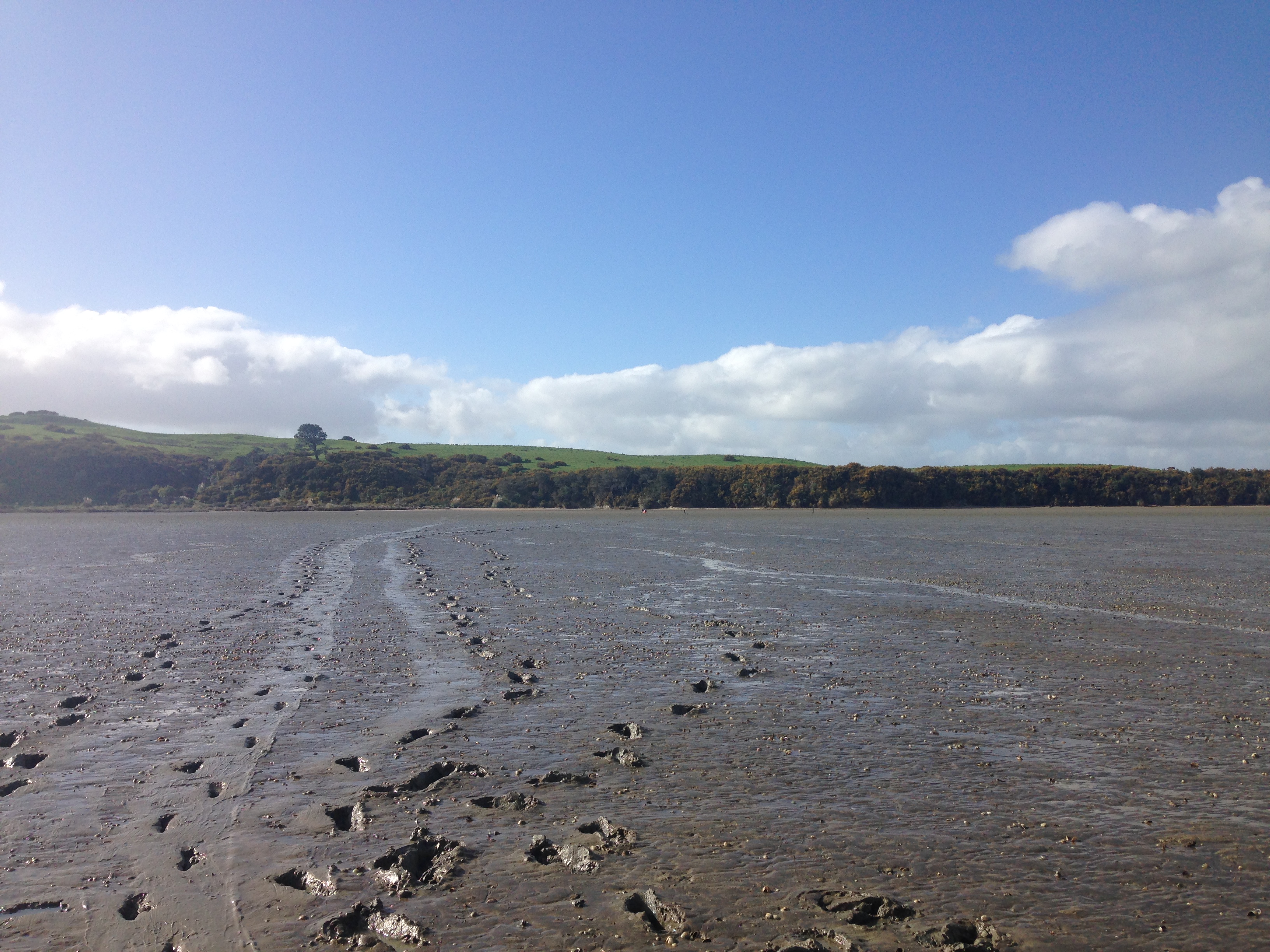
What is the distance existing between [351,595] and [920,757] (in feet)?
61.1

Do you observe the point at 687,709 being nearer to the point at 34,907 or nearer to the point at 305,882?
the point at 305,882

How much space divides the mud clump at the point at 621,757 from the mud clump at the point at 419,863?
2.42 m

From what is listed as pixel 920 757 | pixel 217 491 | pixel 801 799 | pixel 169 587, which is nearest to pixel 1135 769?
pixel 920 757

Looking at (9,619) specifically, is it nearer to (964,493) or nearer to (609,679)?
(609,679)

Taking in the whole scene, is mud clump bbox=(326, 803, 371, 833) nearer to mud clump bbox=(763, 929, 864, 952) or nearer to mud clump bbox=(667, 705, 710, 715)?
mud clump bbox=(763, 929, 864, 952)

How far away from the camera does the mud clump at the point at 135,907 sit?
5.82m

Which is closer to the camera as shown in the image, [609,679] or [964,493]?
[609,679]

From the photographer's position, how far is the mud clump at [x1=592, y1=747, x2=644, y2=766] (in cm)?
899

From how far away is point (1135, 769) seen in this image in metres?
8.71

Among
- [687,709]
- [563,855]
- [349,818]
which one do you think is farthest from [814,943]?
[687,709]

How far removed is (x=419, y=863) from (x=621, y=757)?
117 inches

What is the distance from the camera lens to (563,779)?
853cm

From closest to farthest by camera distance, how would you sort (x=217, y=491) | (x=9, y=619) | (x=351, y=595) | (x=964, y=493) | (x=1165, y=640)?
(x=1165, y=640)
(x=9, y=619)
(x=351, y=595)
(x=964, y=493)
(x=217, y=491)

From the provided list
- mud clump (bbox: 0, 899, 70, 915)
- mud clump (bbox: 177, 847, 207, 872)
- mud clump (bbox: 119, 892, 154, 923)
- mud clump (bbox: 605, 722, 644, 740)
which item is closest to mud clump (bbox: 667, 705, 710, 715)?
mud clump (bbox: 605, 722, 644, 740)
